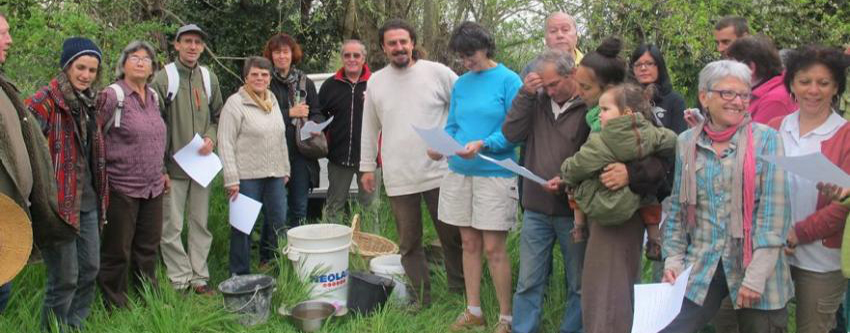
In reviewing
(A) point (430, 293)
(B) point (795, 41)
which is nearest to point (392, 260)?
(A) point (430, 293)

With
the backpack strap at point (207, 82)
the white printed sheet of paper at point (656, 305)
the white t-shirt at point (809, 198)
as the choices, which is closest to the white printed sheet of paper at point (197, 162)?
the backpack strap at point (207, 82)

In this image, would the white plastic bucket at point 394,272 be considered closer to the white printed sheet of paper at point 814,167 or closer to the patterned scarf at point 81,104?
the patterned scarf at point 81,104

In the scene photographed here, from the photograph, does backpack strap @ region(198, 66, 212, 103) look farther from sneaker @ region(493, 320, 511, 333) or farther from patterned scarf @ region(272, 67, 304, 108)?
sneaker @ region(493, 320, 511, 333)

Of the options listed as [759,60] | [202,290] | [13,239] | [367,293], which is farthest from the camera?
[202,290]

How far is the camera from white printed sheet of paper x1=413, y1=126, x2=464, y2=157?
330 centimetres

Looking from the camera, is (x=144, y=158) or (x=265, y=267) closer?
(x=144, y=158)

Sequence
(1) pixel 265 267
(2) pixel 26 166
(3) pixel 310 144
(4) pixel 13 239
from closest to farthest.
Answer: (4) pixel 13 239 < (2) pixel 26 166 < (3) pixel 310 144 < (1) pixel 265 267

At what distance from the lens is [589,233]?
10.1 ft

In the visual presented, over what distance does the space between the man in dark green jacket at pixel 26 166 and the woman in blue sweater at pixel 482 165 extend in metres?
1.93

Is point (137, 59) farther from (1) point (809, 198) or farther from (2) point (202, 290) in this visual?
(1) point (809, 198)

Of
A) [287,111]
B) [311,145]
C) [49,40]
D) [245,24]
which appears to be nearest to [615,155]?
[311,145]

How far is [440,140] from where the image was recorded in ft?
11.0

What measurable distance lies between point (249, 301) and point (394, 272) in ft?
3.17

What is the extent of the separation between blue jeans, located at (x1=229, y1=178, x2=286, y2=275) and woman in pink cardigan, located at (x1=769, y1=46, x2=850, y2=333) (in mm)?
3213
